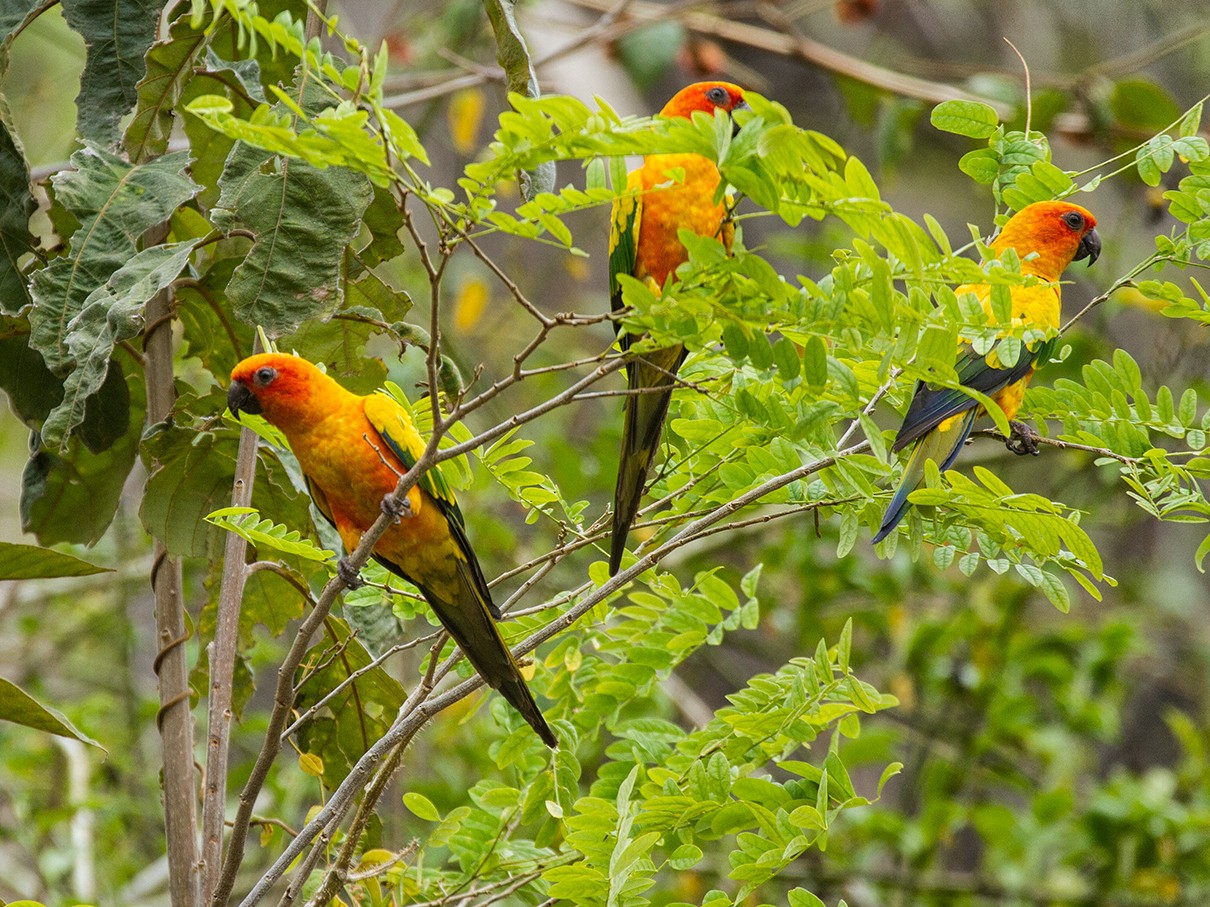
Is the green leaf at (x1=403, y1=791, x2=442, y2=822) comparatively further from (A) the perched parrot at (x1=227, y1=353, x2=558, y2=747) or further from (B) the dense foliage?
(A) the perched parrot at (x1=227, y1=353, x2=558, y2=747)

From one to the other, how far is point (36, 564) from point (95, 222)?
0.56m

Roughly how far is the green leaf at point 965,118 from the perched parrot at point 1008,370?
15cm

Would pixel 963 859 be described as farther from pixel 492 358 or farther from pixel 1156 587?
pixel 492 358

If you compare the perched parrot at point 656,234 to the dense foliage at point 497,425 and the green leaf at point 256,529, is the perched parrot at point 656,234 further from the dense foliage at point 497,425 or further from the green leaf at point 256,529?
the green leaf at point 256,529

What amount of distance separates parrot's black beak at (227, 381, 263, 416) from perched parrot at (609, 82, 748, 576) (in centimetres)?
65

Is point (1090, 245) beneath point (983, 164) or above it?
beneath

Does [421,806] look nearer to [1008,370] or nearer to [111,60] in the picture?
[111,60]

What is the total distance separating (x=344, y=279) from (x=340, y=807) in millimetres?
910

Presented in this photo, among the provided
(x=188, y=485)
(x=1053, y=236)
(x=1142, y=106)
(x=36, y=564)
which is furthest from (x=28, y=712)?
(x=1142, y=106)

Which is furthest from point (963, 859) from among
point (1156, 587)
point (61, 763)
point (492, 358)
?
point (61, 763)

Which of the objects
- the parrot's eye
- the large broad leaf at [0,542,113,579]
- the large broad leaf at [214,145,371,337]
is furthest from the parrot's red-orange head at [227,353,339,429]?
the parrot's eye

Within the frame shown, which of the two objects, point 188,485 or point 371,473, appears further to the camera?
point 371,473

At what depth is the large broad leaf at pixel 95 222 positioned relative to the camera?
5.74 ft

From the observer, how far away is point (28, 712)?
179 cm
